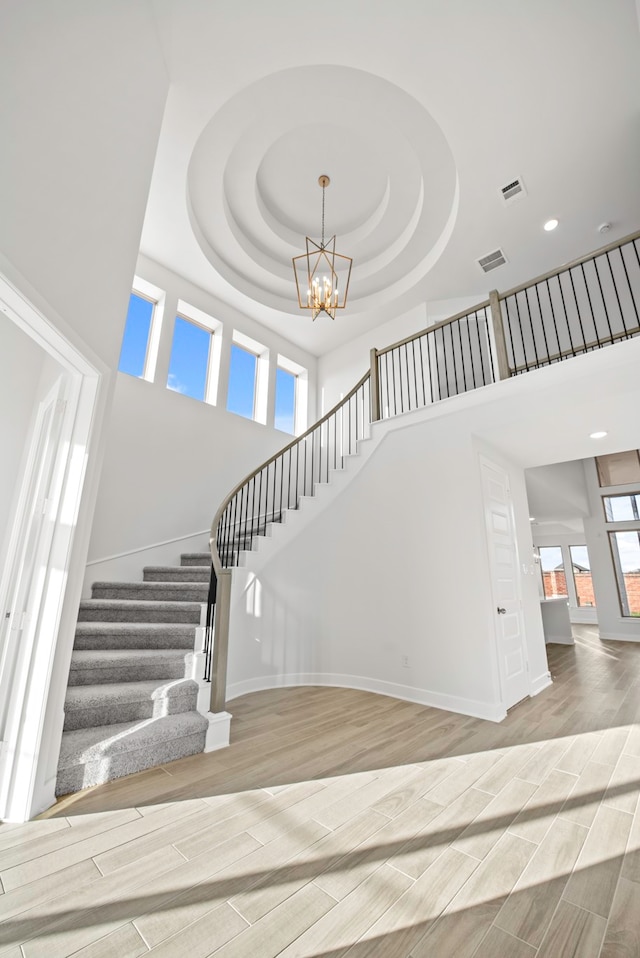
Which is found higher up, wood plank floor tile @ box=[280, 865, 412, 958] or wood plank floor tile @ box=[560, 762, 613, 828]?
wood plank floor tile @ box=[560, 762, 613, 828]

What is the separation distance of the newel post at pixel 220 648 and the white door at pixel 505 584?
2.45 m

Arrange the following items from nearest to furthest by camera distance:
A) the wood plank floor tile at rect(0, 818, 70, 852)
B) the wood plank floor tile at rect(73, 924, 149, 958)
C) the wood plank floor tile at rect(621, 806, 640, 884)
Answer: the wood plank floor tile at rect(73, 924, 149, 958)
the wood plank floor tile at rect(621, 806, 640, 884)
the wood plank floor tile at rect(0, 818, 70, 852)

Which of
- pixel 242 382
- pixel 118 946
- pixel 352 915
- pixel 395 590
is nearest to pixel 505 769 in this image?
pixel 352 915

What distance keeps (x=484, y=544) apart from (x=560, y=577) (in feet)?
32.4

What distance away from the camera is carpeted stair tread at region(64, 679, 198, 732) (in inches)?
105

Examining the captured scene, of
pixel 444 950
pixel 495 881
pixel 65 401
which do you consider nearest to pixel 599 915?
pixel 495 881

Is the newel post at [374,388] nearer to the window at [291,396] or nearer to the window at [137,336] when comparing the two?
the window at [291,396]

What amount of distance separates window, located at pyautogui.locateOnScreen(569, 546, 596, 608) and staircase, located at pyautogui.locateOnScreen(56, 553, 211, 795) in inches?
445

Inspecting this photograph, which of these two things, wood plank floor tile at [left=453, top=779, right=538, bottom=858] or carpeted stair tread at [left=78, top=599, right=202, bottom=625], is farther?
carpeted stair tread at [left=78, top=599, right=202, bottom=625]

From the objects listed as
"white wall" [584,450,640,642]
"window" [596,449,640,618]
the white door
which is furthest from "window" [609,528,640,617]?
the white door

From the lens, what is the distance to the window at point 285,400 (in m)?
7.57

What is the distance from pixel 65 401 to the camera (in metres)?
2.53

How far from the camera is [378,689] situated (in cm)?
442

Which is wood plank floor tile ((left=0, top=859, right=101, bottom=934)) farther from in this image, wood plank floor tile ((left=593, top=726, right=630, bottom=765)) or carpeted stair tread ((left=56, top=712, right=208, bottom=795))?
wood plank floor tile ((left=593, top=726, right=630, bottom=765))
